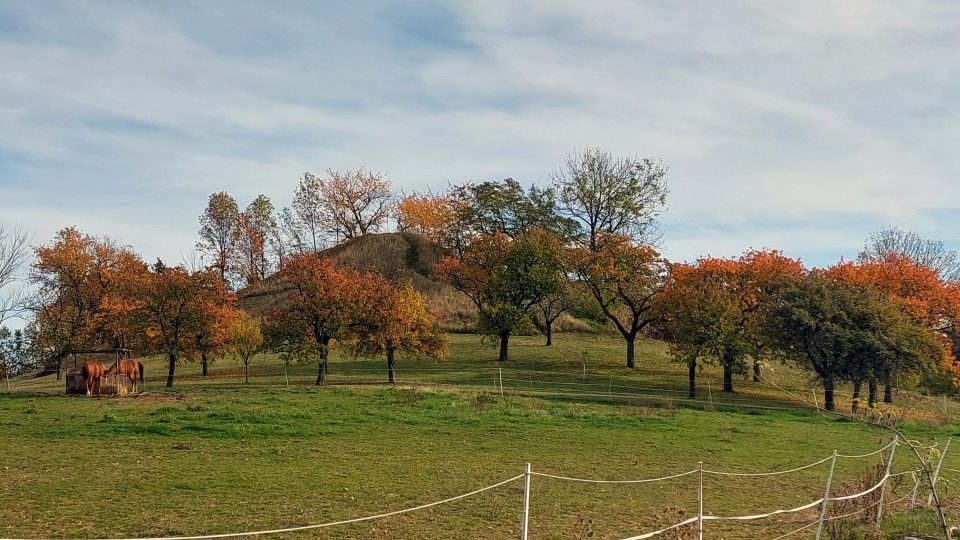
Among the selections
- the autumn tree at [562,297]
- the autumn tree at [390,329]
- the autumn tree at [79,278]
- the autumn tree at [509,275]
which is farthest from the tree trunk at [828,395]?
the autumn tree at [79,278]

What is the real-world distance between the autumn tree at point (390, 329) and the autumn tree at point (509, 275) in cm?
1059

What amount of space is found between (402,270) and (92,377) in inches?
1832

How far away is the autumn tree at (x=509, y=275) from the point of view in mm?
59219

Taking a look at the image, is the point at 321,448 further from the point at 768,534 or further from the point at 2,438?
the point at 768,534

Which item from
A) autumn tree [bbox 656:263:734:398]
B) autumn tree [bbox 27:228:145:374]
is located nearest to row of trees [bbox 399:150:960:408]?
autumn tree [bbox 656:263:734:398]

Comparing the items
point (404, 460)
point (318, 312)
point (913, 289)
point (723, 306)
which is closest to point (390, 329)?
point (318, 312)

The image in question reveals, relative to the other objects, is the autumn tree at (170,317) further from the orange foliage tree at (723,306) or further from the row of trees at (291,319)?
the orange foliage tree at (723,306)

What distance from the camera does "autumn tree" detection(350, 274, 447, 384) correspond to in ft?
153

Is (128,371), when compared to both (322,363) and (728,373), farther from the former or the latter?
(728,373)

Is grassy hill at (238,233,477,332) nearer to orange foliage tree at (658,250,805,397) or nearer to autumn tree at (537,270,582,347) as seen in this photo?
autumn tree at (537,270,582,347)

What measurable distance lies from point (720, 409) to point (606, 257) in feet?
87.1

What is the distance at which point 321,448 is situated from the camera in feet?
66.3

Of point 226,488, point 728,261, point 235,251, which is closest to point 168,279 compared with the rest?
point 226,488

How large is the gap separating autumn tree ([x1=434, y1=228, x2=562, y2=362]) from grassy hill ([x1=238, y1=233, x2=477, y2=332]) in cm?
1058
